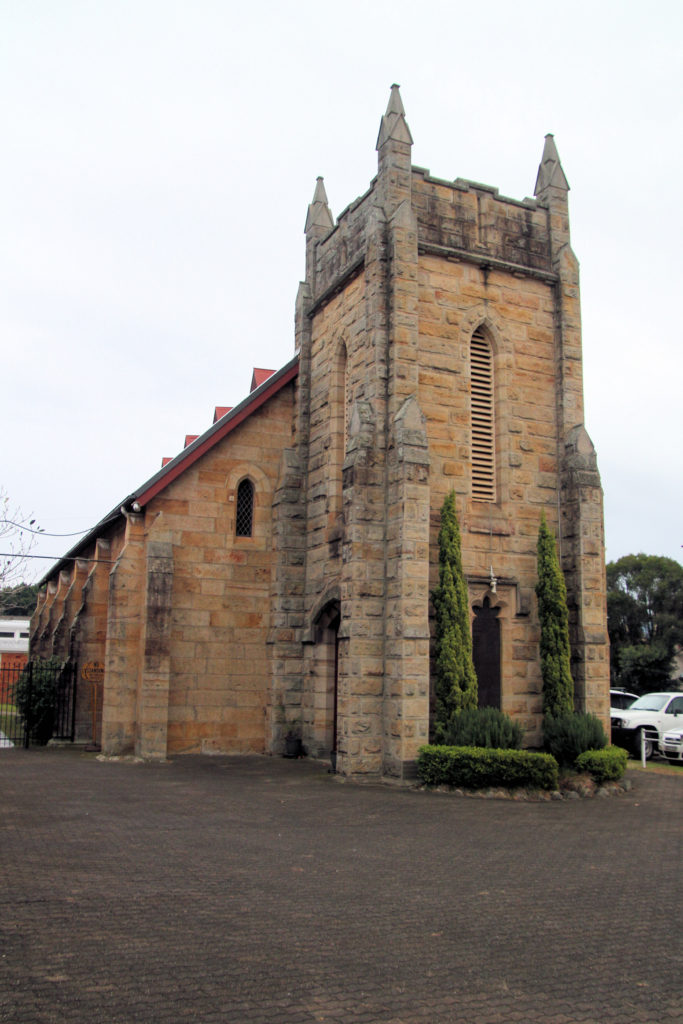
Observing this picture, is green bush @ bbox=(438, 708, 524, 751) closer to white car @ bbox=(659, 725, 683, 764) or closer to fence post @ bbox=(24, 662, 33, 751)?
white car @ bbox=(659, 725, 683, 764)

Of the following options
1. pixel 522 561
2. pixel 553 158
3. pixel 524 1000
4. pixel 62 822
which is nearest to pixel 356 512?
pixel 522 561

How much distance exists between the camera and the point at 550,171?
63.2 ft

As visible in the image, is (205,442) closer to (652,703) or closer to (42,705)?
(42,705)

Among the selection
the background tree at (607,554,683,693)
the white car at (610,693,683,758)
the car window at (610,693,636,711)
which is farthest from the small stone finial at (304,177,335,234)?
the background tree at (607,554,683,693)

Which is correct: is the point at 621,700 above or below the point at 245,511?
below

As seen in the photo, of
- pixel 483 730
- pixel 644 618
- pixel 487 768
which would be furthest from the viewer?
pixel 644 618

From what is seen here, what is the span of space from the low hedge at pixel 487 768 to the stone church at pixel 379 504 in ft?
1.93

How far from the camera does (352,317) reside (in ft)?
60.1

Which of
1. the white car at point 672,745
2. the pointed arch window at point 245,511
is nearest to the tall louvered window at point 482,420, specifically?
the pointed arch window at point 245,511

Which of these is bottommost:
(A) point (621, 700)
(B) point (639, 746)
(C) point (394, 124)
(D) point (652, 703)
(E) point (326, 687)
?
(B) point (639, 746)

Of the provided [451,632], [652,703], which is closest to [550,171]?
[451,632]

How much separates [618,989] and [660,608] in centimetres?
4612

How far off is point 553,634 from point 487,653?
131cm

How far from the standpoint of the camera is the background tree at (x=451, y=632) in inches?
610
